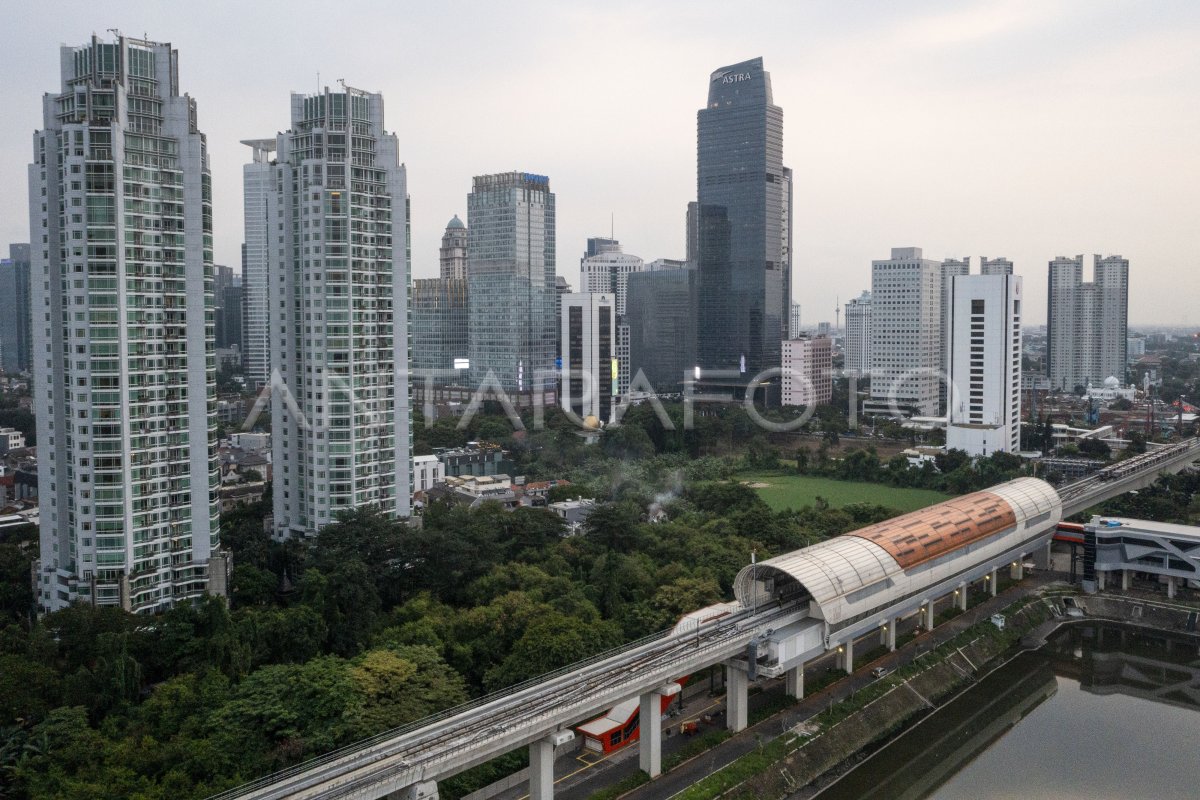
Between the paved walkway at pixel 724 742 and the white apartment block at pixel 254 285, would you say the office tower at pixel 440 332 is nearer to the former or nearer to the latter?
the white apartment block at pixel 254 285

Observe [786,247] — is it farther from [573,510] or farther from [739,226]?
[573,510]

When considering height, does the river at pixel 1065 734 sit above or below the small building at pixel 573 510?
below

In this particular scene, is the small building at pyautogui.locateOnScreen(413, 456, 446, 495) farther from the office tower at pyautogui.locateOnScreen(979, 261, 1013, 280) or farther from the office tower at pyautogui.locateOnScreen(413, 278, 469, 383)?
the office tower at pyautogui.locateOnScreen(979, 261, 1013, 280)

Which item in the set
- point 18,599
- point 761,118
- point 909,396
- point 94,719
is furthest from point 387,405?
point 761,118

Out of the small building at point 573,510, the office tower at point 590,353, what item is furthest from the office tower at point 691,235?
the small building at point 573,510

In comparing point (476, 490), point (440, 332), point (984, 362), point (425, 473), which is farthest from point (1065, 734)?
point (440, 332)

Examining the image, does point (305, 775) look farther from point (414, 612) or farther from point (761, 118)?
point (761, 118)
